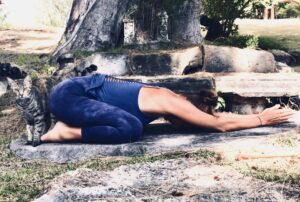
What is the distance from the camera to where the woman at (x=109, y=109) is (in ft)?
12.8

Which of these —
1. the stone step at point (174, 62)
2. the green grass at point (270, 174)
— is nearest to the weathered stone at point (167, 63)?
the stone step at point (174, 62)

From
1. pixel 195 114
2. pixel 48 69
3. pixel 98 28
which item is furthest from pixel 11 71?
pixel 195 114

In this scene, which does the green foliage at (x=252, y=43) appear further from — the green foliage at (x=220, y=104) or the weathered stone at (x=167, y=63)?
the green foliage at (x=220, y=104)

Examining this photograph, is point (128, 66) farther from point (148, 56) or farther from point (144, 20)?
point (144, 20)

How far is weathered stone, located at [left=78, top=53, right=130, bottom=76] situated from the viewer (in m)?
5.74

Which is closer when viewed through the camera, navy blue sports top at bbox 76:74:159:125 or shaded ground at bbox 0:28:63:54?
navy blue sports top at bbox 76:74:159:125

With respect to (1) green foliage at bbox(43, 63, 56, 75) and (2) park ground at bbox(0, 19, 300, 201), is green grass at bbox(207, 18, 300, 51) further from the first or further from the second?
(2) park ground at bbox(0, 19, 300, 201)

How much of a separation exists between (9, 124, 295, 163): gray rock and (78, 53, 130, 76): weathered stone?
1.58 m

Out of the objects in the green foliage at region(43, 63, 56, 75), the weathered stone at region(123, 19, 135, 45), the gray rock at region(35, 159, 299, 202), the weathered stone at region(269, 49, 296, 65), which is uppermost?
the weathered stone at region(123, 19, 135, 45)

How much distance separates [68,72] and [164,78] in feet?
3.27

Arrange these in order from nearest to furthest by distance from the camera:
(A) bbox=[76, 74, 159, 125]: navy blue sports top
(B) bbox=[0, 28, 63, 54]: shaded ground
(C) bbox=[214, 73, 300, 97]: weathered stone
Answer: (A) bbox=[76, 74, 159, 125]: navy blue sports top < (C) bbox=[214, 73, 300, 97]: weathered stone < (B) bbox=[0, 28, 63, 54]: shaded ground

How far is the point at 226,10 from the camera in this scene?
8.71m

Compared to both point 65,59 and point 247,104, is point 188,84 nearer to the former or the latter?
point 247,104

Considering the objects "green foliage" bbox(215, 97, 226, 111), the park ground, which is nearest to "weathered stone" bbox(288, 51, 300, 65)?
"green foliage" bbox(215, 97, 226, 111)
